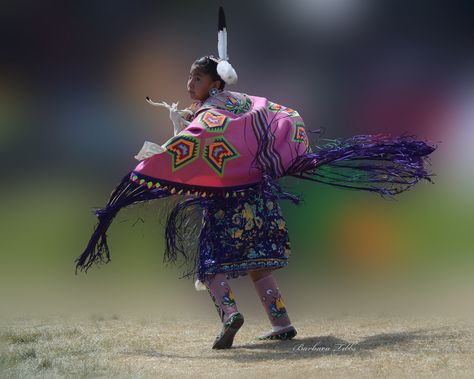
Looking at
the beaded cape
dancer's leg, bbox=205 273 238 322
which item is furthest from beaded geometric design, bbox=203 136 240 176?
dancer's leg, bbox=205 273 238 322

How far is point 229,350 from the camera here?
3.58 m

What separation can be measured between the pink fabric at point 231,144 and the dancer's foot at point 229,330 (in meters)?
0.55

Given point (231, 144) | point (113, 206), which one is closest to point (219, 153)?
point (231, 144)

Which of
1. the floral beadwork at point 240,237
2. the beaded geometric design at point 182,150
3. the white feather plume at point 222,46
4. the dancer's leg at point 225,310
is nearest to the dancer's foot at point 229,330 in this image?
the dancer's leg at point 225,310

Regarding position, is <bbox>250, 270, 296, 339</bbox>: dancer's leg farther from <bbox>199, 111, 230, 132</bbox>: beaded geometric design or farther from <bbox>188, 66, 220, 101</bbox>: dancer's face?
<bbox>188, 66, 220, 101</bbox>: dancer's face

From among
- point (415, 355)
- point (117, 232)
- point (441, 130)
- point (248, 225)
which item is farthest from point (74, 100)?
point (415, 355)

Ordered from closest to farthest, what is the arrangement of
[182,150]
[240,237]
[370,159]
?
[182,150] < [240,237] < [370,159]

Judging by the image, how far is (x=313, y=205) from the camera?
199 inches

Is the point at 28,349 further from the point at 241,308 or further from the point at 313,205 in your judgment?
the point at 313,205

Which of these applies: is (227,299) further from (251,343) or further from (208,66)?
(208,66)

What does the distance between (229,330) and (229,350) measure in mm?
89

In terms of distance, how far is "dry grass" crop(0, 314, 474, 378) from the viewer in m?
2.99

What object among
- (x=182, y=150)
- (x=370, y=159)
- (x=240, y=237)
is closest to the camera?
(x=182, y=150)

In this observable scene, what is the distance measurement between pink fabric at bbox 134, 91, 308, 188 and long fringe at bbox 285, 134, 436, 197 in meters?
0.11
